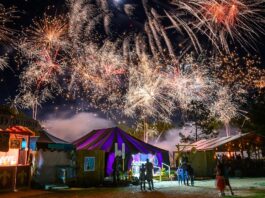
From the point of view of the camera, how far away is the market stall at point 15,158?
14.4m

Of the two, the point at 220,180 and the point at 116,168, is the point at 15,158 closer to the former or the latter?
the point at 116,168

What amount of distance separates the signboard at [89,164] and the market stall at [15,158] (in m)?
3.54

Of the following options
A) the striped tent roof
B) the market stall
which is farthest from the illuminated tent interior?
the market stall

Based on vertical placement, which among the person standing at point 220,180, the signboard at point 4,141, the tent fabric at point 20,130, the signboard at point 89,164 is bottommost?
the person standing at point 220,180

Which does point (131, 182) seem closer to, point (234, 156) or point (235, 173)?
point (235, 173)

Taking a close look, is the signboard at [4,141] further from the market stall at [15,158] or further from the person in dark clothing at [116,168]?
the person in dark clothing at [116,168]

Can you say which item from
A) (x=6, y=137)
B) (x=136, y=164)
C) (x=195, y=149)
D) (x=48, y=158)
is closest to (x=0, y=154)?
(x=6, y=137)

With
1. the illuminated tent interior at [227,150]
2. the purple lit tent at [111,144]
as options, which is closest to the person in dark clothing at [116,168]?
the purple lit tent at [111,144]

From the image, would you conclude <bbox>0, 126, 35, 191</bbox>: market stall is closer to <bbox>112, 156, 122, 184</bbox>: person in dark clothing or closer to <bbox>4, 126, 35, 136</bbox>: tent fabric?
<bbox>4, 126, 35, 136</bbox>: tent fabric

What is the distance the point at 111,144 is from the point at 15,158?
656 centimetres

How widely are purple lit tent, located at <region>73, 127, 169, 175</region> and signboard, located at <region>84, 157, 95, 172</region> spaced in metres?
1.08

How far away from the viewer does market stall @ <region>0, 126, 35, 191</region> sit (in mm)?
14438

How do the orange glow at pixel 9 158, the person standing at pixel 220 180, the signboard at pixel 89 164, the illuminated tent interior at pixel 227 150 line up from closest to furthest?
1. the person standing at pixel 220 180
2. the orange glow at pixel 9 158
3. the signboard at pixel 89 164
4. the illuminated tent interior at pixel 227 150

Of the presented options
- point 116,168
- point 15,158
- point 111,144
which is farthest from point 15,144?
point 111,144
